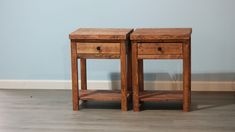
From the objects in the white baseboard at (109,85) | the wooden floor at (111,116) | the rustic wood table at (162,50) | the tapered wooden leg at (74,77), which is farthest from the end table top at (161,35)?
the white baseboard at (109,85)

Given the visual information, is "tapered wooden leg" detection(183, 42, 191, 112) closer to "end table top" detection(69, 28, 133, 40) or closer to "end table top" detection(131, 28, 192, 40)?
"end table top" detection(131, 28, 192, 40)

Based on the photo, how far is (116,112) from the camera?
139 inches

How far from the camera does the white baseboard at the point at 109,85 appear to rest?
160 inches

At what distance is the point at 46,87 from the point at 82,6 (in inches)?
29.7

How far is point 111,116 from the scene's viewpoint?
3.44 metres

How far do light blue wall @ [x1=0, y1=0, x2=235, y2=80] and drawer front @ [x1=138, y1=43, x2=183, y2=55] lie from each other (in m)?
0.66

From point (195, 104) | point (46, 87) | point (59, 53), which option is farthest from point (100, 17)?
point (195, 104)

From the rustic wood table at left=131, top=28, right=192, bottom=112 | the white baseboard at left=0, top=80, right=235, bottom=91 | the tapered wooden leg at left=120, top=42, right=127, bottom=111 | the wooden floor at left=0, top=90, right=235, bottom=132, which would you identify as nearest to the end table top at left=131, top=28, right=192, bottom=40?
the rustic wood table at left=131, top=28, right=192, bottom=112

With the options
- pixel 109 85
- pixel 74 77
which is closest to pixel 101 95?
pixel 74 77

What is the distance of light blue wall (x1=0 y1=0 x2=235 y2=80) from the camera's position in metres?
4.01

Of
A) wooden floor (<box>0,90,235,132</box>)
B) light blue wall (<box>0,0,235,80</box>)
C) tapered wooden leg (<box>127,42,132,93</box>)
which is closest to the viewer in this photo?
wooden floor (<box>0,90,235,132</box>)

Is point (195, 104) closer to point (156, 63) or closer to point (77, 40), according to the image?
point (156, 63)

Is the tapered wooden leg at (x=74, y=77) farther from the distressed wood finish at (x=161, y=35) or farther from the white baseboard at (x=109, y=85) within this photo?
the white baseboard at (x=109, y=85)

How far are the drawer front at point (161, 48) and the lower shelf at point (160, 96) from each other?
33 cm
